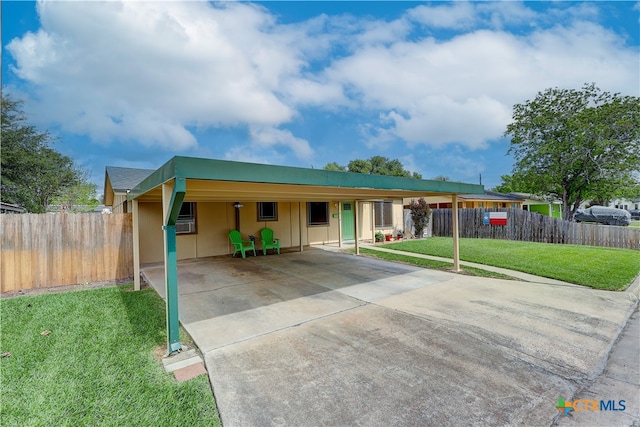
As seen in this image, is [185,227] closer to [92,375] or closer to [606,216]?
[92,375]

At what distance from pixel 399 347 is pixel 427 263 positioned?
219 inches

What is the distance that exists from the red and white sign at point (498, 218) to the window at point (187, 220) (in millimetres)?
13289

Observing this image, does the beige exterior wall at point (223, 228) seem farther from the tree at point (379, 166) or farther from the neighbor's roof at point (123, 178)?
the tree at point (379, 166)

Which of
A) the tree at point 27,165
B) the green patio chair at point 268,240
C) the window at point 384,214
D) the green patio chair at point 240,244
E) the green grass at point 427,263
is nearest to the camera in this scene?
the green grass at point 427,263

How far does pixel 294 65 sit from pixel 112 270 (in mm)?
12025

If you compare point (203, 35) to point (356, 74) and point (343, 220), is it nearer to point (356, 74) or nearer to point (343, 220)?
point (356, 74)

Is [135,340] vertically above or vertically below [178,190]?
below

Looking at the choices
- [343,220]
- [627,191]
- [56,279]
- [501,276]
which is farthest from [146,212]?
[627,191]

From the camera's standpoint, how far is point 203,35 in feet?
31.4

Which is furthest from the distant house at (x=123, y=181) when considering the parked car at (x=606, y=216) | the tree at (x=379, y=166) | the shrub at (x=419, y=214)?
the parked car at (x=606, y=216)

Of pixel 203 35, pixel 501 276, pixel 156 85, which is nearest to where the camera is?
pixel 501 276

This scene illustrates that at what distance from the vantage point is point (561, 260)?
8.28 metres

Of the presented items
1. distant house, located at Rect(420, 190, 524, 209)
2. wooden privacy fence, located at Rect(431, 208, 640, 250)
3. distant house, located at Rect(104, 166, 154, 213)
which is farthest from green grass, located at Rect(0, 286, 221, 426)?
distant house, located at Rect(420, 190, 524, 209)

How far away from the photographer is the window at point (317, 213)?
1238cm
